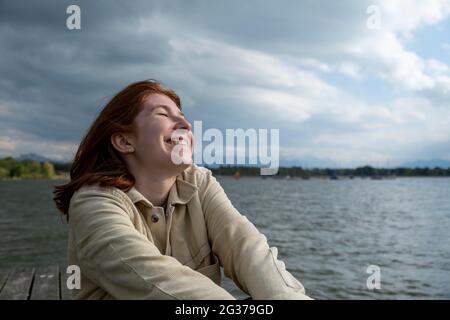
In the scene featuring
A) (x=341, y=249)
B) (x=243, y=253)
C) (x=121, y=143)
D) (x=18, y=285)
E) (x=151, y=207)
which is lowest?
(x=341, y=249)

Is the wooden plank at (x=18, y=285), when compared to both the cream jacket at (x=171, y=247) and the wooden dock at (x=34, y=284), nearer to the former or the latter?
the wooden dock at (x=34, y=284)

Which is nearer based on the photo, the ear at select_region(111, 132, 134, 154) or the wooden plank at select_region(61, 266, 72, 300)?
the ear at select_region(111, 132, 134, 154)

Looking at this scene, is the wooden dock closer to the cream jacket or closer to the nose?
the cream jacket

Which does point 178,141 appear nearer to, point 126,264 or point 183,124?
point 183,124

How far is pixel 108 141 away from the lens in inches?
89.8

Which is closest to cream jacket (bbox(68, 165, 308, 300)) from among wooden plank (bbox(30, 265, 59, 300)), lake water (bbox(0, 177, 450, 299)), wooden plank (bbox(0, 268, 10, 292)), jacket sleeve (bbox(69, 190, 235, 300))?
jacket sleeve (bbox(69, 190, 235, 300))

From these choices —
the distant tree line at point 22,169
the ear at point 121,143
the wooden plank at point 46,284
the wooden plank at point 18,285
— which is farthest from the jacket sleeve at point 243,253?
the distant tree line at point 22,169

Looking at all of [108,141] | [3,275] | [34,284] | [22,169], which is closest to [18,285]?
[34,284]

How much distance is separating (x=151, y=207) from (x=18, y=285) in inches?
143

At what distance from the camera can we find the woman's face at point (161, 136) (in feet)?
7.11

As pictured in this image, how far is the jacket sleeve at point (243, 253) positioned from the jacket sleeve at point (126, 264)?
0.22 metres

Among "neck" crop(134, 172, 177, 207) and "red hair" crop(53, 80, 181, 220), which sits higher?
"red hair" crop(53, 80, 181, 220)

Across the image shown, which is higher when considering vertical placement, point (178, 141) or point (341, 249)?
point (178, 141)

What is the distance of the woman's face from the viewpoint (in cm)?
217
